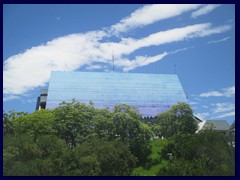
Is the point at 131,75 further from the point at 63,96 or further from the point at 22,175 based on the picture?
the point at 22,175

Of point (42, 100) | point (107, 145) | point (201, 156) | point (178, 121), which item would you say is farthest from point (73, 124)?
point (42, 100)

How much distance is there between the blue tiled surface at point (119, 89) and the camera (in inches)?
741

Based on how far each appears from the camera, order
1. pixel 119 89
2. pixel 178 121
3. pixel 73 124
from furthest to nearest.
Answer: pixel 119 89 < pixel 178 121 < pixel 73 124

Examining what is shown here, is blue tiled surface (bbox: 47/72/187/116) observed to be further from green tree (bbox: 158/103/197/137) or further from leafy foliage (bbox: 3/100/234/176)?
leafy foliage (bbox: 3/100/234/176)

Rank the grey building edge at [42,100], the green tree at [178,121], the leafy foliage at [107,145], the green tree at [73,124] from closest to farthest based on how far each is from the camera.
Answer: the leafy foliage at [107,145] → the green tree at [73,124] → the green tree at [178,121] → the grey building edge at [42,100]

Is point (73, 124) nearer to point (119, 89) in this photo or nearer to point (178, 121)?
point (178, 121)

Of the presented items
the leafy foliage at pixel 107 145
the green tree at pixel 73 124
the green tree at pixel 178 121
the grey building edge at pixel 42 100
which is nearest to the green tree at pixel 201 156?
the leafy foliage at pixel 107 145

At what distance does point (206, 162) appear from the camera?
1055 centimetres

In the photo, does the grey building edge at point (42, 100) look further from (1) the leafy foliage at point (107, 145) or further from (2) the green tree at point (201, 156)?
(2) the green tree at point (201, 156)

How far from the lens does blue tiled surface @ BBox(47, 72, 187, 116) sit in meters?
18.8

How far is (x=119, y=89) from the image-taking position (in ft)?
64.6

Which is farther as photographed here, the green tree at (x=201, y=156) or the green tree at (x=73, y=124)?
the green tree at (x=73, y=124)
